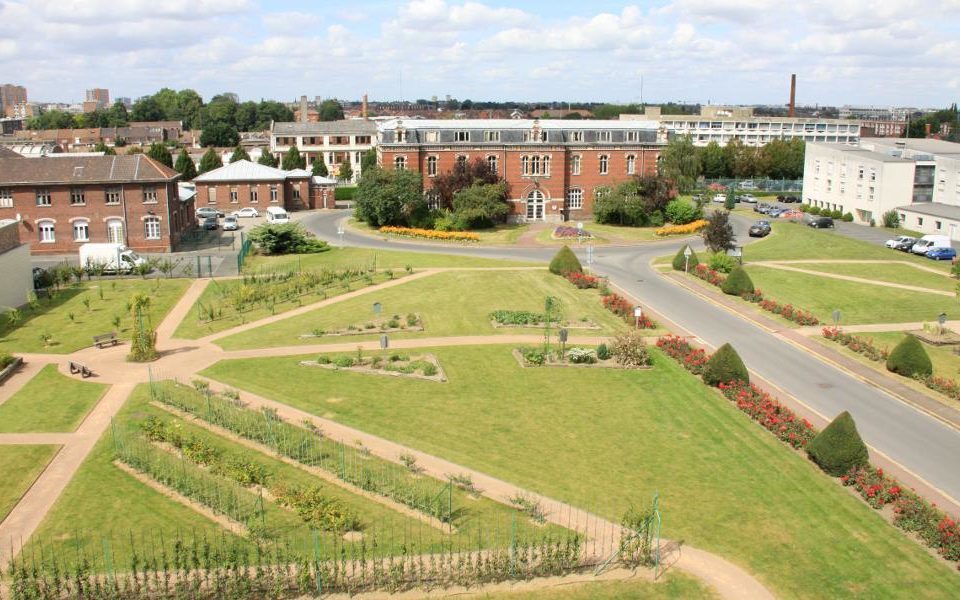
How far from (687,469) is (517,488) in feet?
19.6

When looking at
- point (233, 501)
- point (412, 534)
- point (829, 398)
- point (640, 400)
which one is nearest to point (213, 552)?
point (233, 501)

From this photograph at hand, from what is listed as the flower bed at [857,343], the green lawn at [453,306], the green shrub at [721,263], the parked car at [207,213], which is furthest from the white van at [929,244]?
the parked car at [207,213]

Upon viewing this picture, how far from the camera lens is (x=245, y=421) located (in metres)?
31.3

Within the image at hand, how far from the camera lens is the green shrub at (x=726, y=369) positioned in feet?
117

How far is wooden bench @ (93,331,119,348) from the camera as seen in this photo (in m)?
41.6

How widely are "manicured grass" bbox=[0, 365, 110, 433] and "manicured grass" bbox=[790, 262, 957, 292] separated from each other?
47.4 m

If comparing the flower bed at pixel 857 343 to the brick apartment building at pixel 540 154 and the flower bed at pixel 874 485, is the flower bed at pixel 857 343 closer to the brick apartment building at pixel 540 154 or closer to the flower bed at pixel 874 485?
the flower bed at pixel 874 485

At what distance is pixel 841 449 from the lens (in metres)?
27.7

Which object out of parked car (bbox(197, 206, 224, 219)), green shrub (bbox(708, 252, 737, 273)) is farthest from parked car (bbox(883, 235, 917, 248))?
parked car (bbox(197, 206, 224, 219))

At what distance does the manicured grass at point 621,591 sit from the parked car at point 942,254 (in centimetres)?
5332

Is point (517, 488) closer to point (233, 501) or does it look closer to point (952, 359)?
point (233, 501)

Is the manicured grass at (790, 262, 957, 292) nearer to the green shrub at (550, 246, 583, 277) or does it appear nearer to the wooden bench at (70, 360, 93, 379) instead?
the green shrub at (550, 246, 583, 277)

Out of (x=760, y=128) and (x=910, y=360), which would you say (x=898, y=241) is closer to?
(x=910, y=360)

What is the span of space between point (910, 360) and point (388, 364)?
23036mm
